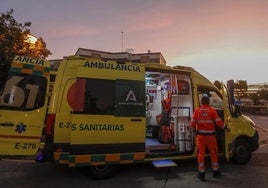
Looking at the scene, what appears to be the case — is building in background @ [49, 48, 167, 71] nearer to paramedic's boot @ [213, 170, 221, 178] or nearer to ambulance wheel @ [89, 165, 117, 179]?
paramedic's boot @ [213, 170, 221, 178]

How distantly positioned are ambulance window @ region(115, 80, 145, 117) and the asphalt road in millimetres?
1415

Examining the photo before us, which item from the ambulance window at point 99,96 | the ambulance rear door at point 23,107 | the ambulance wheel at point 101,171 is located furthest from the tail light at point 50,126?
the ambulance wheel at point 101,171

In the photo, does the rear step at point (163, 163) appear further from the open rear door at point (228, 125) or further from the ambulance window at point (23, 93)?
the ambulance window at point (23, 93)

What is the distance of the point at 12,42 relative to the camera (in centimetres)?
1455

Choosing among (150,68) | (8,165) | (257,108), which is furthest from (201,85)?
(257,108)

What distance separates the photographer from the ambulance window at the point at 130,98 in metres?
6.89

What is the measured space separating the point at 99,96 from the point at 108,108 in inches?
12.4

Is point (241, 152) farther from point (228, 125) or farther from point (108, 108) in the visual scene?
point (108, 108)

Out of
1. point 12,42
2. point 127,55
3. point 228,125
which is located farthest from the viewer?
point 127,55

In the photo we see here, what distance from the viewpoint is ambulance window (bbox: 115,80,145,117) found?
6.89m

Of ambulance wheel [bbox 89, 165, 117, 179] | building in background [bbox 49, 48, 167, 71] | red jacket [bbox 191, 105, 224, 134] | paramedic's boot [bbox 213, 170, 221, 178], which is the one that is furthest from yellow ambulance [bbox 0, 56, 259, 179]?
building in background [bbox 49, 48, 167, 71]

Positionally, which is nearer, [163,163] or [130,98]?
[130,98]

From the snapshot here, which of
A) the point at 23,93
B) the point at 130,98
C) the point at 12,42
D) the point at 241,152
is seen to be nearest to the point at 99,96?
the point at 130,98

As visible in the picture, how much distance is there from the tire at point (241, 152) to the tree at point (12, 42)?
9918mm
